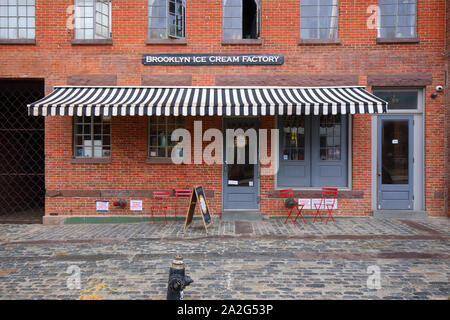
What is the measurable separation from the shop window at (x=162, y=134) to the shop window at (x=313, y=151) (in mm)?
3180

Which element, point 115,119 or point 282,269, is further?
point 115,119

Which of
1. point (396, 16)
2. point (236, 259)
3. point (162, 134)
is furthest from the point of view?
point (162, 134)

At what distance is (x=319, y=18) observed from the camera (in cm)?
898

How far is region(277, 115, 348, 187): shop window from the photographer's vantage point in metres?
8.95

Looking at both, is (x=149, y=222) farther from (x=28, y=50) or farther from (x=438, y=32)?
(x=438, y=32)

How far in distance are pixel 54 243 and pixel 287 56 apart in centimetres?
781

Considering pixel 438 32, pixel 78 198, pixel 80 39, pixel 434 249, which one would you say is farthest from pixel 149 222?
pixel 438 32

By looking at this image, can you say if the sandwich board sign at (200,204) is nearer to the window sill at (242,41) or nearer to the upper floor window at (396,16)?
the window sill at (242,41)

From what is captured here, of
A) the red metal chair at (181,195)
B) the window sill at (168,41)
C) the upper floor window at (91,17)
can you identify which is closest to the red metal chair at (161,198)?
the red metal chair at (181,195)

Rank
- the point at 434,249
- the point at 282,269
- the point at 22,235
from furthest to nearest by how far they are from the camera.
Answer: the point at 22,235 → the point at 434,249 → the point at 282,269

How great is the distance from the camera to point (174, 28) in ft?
29.6

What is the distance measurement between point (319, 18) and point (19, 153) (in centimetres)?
1112

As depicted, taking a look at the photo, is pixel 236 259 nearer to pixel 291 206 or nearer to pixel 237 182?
pixel 291 206

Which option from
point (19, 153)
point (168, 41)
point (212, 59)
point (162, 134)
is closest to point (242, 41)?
point (212, 59)
